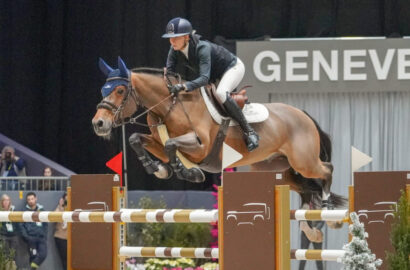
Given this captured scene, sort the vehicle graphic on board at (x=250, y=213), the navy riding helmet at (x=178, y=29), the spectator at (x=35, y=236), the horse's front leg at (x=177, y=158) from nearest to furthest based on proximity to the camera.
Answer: the vehicle graphic on board at (x=250, y=213)
the horse's front leg at (x=177, y=158)
the navy riding helmet at (x=178, y=29)
the spectator at (x=35, y=236)

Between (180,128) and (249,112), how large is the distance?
0.65 metres

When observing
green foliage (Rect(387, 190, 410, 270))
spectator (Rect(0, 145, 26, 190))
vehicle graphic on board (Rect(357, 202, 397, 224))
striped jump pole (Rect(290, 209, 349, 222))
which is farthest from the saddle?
spectator (Rect(0, 145, 26, 190))

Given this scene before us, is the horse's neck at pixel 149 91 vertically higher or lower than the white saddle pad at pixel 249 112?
higher

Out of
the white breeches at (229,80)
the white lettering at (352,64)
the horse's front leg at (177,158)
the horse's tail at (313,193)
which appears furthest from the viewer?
the white lettering at (352,64)

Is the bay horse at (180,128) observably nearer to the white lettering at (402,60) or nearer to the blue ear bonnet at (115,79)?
the blue ear bonnet at (115,79)

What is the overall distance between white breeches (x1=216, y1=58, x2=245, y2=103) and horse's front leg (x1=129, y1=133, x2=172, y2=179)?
23.4 inches

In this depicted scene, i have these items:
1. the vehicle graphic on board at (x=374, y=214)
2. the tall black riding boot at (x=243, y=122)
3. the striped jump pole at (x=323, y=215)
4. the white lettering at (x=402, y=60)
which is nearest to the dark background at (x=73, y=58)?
the white lettering at (x=402, y=60)

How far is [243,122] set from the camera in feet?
22.8

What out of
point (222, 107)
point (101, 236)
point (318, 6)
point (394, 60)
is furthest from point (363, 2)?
point (101, 236)

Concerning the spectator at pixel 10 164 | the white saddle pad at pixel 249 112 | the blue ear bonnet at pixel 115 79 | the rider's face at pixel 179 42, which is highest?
the rider's face at pixel 179 42

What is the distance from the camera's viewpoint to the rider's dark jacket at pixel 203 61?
263 inches

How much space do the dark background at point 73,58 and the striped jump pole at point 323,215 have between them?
702cm

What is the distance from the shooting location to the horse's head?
259 inches

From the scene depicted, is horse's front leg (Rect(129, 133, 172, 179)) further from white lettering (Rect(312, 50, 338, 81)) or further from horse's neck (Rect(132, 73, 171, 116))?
white lettering (Rect(312, 50, 338, 81))
